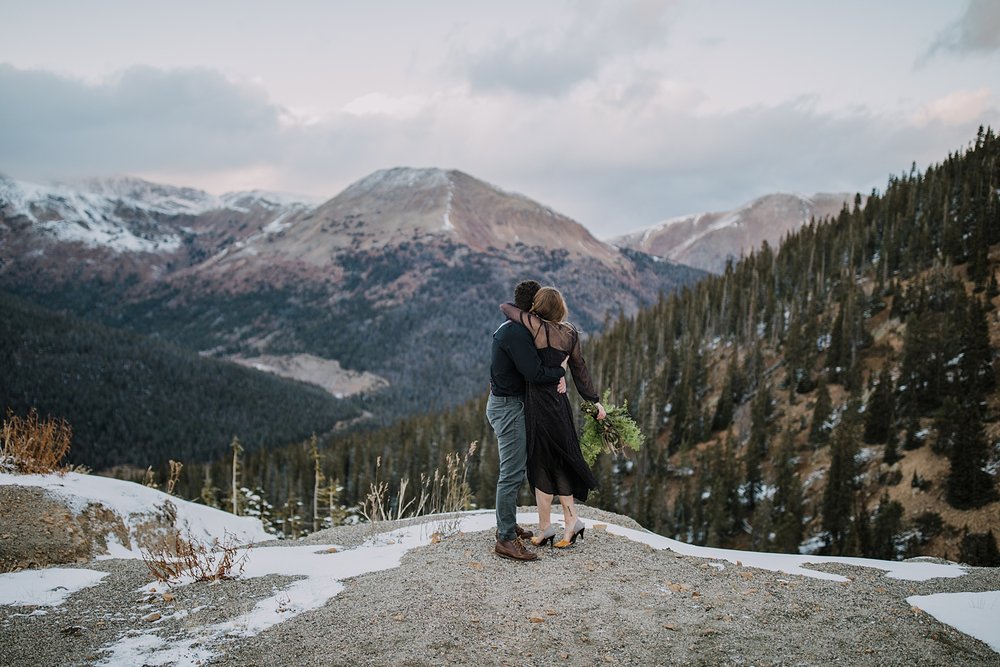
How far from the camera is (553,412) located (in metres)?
6.87

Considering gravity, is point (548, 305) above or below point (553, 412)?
above

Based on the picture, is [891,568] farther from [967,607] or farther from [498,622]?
[498,622]

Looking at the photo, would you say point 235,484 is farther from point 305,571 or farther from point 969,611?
point 969,611

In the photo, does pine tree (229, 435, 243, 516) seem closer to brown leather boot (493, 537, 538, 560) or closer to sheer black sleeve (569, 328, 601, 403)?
brown leather boot (493, 537, 538, 560)

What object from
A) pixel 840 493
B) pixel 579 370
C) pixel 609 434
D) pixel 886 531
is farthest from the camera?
pixel 840 493

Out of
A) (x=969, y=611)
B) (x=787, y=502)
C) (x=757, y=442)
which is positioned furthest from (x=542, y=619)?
(x=757, y=442)

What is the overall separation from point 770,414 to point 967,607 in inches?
2177

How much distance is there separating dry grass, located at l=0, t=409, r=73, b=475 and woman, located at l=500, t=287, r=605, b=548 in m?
7.49

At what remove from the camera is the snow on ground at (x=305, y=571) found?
15.8 feet

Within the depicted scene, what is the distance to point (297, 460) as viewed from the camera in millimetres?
80625

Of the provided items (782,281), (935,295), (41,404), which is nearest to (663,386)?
(782,281)

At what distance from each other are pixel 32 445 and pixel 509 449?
8.26 m

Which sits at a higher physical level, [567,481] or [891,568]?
[567,481]

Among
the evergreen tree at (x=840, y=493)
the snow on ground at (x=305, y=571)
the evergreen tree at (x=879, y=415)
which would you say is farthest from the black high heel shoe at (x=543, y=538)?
the evergreen tree at (x=879, y=415)
